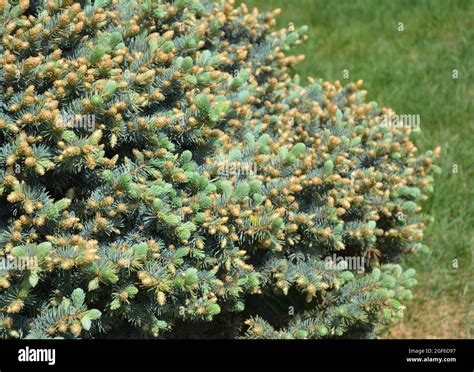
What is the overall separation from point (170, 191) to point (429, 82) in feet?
12.8

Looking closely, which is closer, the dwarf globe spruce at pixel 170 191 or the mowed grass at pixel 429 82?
the dwarf globe spruce at pixel 170 191

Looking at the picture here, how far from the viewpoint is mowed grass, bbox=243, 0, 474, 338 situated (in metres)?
4.42

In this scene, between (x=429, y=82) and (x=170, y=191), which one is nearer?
(x=170, y=191)

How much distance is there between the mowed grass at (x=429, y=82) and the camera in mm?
4418

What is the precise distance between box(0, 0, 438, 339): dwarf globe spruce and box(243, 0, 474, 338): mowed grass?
54 centimetres

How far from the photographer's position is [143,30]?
3.63 meters

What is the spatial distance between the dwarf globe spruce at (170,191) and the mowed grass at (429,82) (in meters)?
0.54

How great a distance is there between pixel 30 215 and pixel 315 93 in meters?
2.08

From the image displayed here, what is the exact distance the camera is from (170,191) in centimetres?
302

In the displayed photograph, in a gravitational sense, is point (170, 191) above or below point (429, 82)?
below

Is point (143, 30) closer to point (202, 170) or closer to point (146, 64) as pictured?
point (146, 64)
